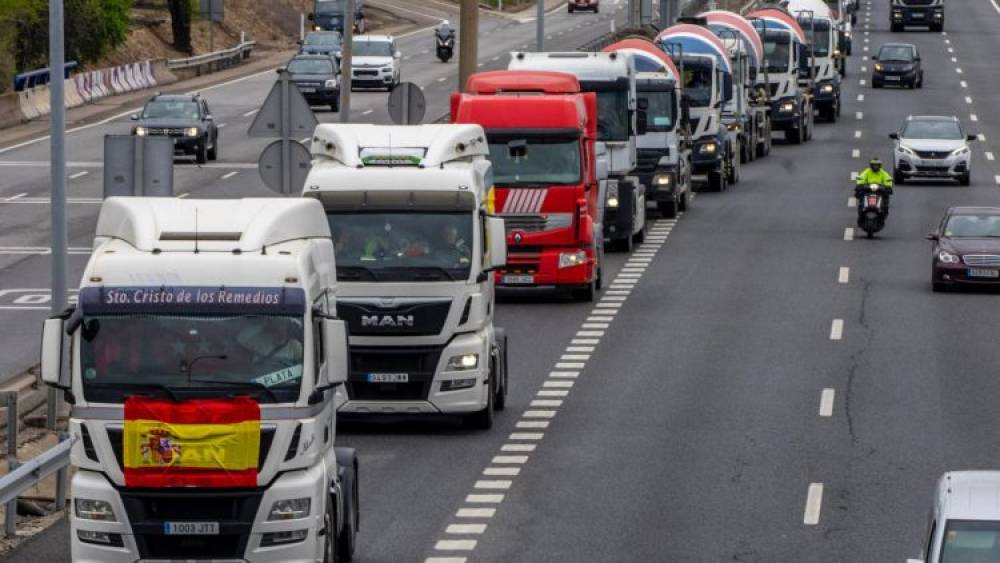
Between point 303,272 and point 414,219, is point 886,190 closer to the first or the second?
point 414,219

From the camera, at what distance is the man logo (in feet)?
85.1

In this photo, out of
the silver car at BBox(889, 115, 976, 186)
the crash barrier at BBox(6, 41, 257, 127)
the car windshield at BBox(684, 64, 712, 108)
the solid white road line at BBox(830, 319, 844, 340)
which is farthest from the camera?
the crash barrier at BBox(6, 41, 257, 127)

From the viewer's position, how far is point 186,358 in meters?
17.5

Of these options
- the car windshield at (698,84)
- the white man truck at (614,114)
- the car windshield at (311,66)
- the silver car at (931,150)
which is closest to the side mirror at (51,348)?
the white man truck at (614,114)

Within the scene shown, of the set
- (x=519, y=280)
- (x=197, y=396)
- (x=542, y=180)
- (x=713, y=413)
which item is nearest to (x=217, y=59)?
(x=519, y=280)

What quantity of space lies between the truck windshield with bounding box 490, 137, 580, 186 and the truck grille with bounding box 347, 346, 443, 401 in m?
11.0

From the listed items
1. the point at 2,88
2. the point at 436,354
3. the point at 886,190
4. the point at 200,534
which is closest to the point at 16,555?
the point at 200,534

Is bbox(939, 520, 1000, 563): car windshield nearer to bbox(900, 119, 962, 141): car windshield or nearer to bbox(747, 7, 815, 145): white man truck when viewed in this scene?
bbox(900, 119, 962, 141): car windshield

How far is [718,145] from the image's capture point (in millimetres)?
57656

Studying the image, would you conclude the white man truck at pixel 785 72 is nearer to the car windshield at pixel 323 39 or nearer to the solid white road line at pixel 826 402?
the car windshield at pixel 323 39

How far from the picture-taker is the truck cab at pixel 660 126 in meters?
50.4

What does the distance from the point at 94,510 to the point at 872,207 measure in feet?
106

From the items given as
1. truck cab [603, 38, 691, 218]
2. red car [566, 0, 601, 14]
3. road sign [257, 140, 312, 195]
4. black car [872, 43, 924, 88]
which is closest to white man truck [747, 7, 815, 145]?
truck cab [603, 38, 691, 218]

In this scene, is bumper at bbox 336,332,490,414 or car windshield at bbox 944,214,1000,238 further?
car windshield at bbox 944,214,1000,238
